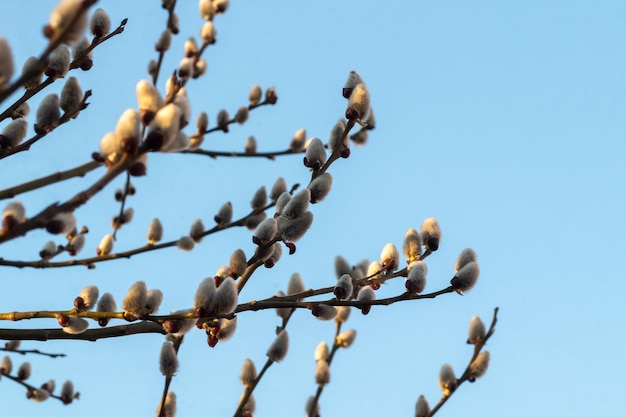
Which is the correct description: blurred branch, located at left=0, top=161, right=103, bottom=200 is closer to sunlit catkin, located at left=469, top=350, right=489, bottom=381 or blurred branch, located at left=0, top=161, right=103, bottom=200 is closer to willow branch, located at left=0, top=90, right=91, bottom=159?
willow branch, located at left=0, top=90, right=91, bottom=159

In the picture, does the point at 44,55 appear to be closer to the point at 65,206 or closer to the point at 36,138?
the point at 65,206

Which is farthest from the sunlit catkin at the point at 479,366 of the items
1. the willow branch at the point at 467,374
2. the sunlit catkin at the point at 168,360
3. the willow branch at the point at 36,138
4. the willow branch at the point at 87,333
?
the willow branch at the point at 36,138

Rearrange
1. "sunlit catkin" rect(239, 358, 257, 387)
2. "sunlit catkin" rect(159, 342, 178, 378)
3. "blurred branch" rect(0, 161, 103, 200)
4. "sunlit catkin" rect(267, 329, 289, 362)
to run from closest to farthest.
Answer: "blurred branch" rect(0, 161, 103, 200) < "sunlit catkin" rect(159, 342, 178, 378) < "sunlit catkin" rect(267, 329, 289, 362) < "sunlit catkin" rect(239, 358, 257, 387)

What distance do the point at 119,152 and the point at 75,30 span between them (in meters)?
0.24

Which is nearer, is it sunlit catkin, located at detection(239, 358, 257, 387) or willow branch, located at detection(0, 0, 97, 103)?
willow branch, located at detection(0, 0, 97, 103)

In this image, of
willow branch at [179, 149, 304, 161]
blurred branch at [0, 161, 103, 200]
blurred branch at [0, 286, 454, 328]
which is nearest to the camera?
blurred branch at [0, 161, 103, 200]

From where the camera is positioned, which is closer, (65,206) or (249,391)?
(65,206)

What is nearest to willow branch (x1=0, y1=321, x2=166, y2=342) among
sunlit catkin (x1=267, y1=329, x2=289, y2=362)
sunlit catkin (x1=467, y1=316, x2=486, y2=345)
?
sunlit catkin (x1=267, y1=329, x2=289, y2=362)

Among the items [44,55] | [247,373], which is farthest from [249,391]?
[44,55]

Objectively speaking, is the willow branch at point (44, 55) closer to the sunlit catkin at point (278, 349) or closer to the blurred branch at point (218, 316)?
the blurred branch at point (218, 316)

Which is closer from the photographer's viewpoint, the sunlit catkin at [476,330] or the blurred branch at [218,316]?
the blurred branch at [218,316]

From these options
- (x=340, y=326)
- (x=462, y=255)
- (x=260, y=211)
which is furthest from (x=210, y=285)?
(x=340, y=326)

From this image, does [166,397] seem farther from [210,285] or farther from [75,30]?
[75,30]

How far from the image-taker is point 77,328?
5.57 ft
